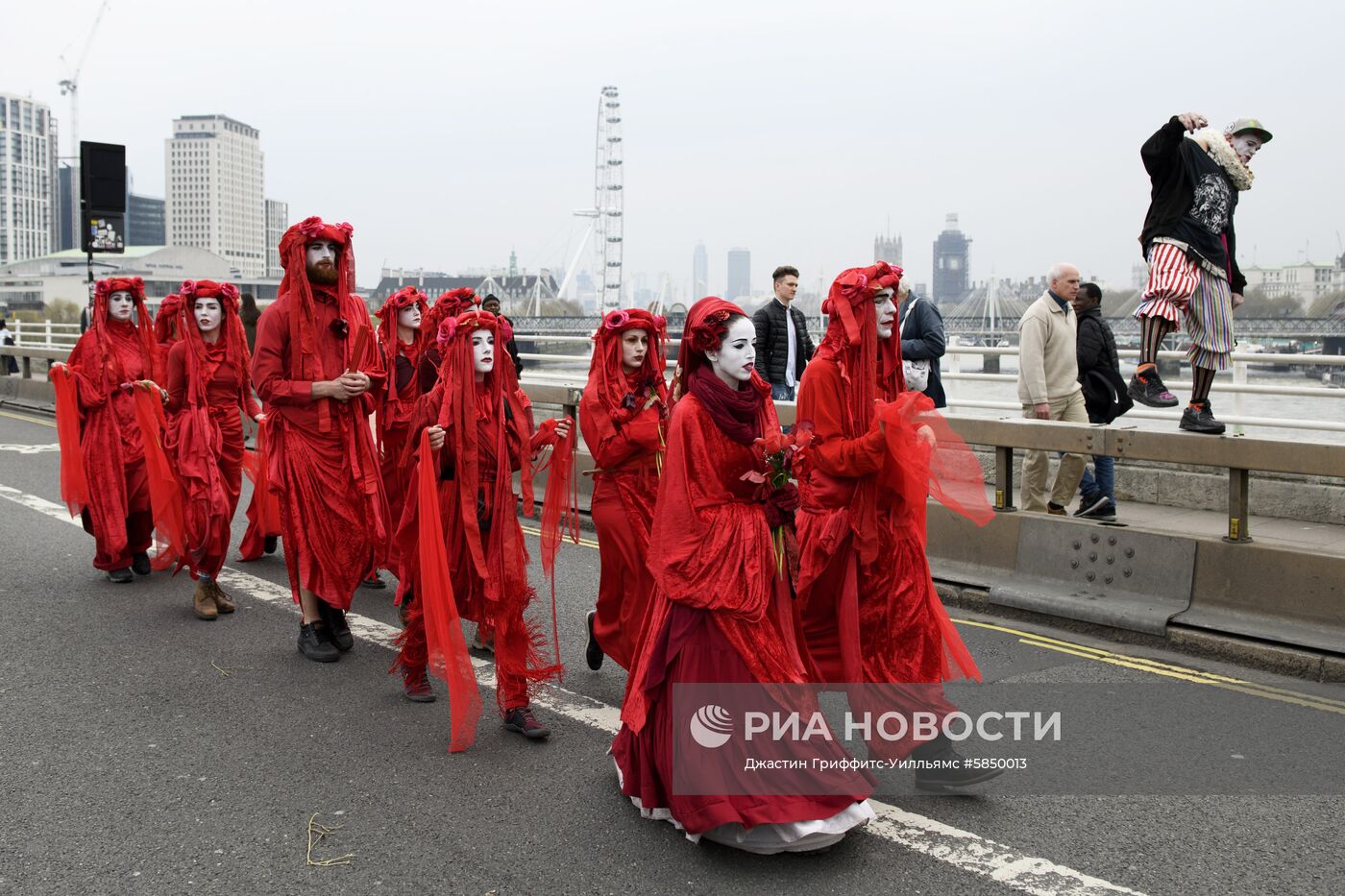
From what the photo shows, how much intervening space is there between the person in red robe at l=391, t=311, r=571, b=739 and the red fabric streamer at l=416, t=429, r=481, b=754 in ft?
0.08

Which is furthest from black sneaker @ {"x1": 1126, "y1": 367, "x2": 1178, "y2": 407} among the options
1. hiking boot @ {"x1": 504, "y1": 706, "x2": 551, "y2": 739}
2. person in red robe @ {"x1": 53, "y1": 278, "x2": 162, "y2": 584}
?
person in red robe @ {"x1": 53, "y1": 278, "x2": 162, "y2": 584}

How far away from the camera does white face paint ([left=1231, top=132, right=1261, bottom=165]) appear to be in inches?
295

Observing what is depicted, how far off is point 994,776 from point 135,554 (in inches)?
267

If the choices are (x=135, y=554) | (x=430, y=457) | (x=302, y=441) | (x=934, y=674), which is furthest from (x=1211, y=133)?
(x=135, y=554)

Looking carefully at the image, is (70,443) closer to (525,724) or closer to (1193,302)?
(525,724)

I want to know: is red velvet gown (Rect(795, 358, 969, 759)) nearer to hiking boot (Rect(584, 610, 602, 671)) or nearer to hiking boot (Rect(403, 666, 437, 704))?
hiking boot (Rect(584, 610, 602, 671))

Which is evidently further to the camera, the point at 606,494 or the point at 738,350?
the point at 606,494

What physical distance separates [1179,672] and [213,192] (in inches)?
7468

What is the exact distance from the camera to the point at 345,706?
19.6 feet

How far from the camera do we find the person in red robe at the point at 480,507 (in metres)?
5.61

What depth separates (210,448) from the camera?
8320mm

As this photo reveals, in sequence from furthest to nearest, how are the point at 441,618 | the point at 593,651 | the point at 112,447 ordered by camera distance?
1. the point at 112,447
2. the point at 593,651
3. the point at 441,618

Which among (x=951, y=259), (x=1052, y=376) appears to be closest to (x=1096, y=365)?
(x=1052, y=376)

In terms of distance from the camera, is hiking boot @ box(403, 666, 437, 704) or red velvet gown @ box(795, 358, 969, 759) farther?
hiking boot @ box(403, 666, 437, 704)
